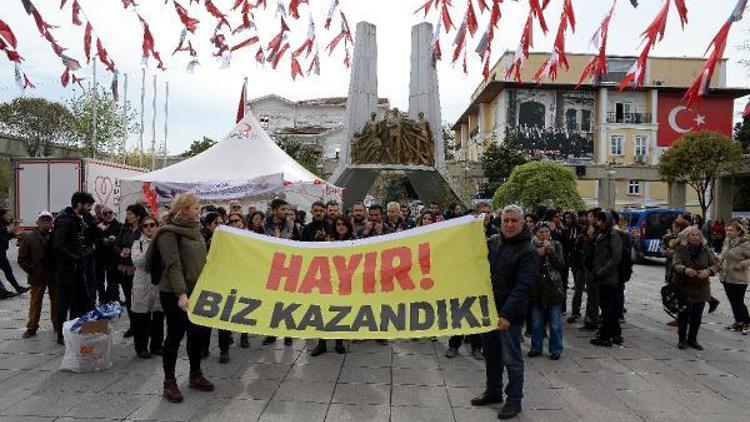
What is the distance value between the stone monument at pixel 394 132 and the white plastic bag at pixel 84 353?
17.3 meters

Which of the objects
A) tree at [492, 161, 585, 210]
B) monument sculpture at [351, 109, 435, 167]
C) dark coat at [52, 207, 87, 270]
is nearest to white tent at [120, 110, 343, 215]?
dark coat at [52, 207, 87, 270]

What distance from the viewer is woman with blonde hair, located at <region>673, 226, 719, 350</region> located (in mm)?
7641

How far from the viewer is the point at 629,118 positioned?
2234 inches

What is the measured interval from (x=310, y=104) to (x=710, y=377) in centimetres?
8257

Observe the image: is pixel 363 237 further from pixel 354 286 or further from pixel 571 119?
pixel 571 119

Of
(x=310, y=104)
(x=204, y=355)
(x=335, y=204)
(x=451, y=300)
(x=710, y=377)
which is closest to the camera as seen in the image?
(x=451, y=300)

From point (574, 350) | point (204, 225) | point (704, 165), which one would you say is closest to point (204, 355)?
point (204, 225)

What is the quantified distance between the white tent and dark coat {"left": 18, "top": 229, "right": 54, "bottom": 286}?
4.48m

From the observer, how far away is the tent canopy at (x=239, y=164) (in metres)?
12.9

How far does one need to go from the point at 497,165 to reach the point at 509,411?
34640mm

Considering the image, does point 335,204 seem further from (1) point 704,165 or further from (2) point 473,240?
(1) point 704,165

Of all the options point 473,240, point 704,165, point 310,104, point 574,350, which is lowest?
point 574,350

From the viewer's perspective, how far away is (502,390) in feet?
17.9

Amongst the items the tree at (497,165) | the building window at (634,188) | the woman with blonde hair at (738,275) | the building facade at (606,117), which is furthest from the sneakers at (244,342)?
the building window at (634,188)
